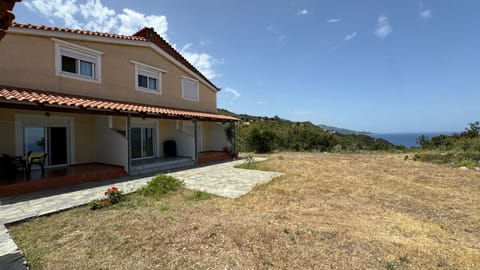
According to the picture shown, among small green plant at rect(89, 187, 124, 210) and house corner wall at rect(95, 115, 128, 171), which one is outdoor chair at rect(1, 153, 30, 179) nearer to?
house corner wall at rect(95, 115, 128, 171)

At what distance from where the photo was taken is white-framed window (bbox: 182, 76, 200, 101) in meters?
16.5

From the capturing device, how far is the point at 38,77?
9.07 m

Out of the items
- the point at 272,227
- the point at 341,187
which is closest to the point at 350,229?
the point at 272,227

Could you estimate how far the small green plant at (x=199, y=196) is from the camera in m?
7.17

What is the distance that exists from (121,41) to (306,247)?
12442 millimetres

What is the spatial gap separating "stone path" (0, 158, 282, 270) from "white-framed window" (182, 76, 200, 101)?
21.8ft

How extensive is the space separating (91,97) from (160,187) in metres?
5.81

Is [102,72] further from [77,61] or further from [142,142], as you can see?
[142,142]

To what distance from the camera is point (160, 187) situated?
798cm

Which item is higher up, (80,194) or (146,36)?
(146,36)

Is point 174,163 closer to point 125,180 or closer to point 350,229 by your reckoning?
point 125,180

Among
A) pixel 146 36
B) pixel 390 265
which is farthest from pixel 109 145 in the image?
pixel 390 265

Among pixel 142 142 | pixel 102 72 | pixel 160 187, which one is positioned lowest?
pixel 160 187

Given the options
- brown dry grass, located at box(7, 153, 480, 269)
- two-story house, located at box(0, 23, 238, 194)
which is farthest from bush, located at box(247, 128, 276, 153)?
brown dry grass, located at box(7, 153, 480, 269)
